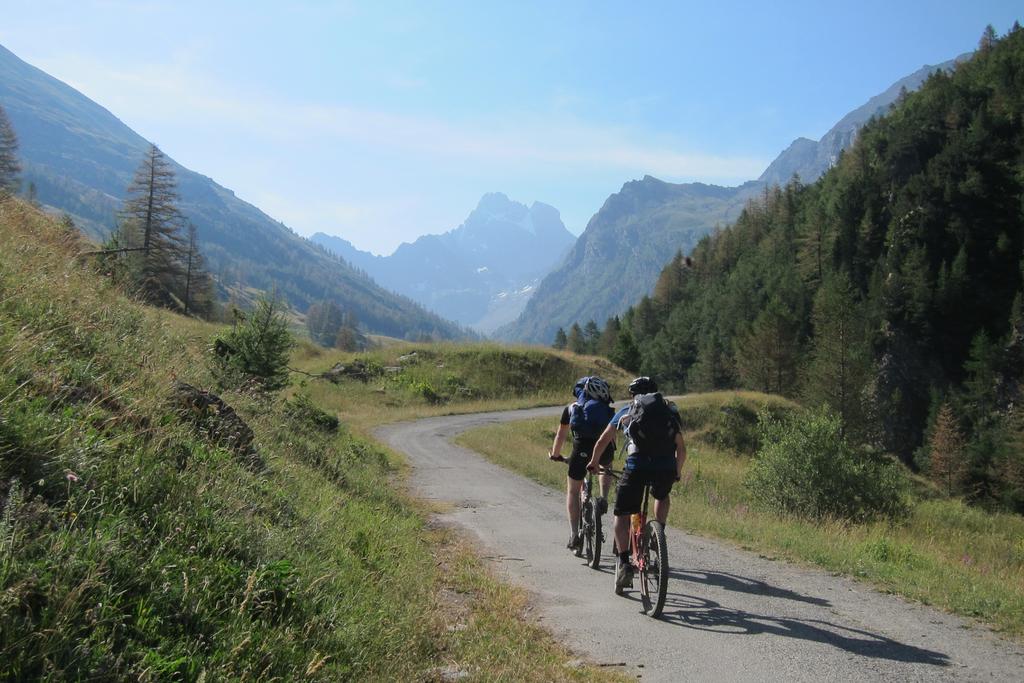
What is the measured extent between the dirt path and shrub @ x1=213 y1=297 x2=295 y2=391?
314 inches

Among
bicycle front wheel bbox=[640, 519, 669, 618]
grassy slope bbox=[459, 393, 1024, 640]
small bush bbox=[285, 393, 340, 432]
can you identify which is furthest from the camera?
small bush bbox=[285, 393, 340, 432]

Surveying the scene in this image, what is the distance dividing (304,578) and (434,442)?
768 inches

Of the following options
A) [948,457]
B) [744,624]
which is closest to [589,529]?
[744,624]

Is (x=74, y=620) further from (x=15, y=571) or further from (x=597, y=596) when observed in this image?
(x=597, y=596)

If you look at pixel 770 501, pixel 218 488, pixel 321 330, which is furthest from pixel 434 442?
pixel 321 330

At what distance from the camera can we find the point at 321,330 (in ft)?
653

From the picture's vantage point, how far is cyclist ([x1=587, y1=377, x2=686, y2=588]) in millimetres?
6781

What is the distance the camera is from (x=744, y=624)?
622 centimetres

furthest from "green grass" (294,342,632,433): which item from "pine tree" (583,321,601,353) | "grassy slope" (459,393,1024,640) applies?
"pine tree" (583,321,601,353)

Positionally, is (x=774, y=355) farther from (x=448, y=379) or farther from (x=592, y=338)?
(x=592, y=338)

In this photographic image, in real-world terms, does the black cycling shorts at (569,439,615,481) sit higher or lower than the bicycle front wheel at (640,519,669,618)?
higher

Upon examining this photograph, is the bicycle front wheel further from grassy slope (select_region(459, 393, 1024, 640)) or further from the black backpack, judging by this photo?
grassy slope (select_region(459, 393, 1024, 640))

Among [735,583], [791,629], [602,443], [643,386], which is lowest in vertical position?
[735,583]

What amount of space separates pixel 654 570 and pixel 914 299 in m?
90.3
